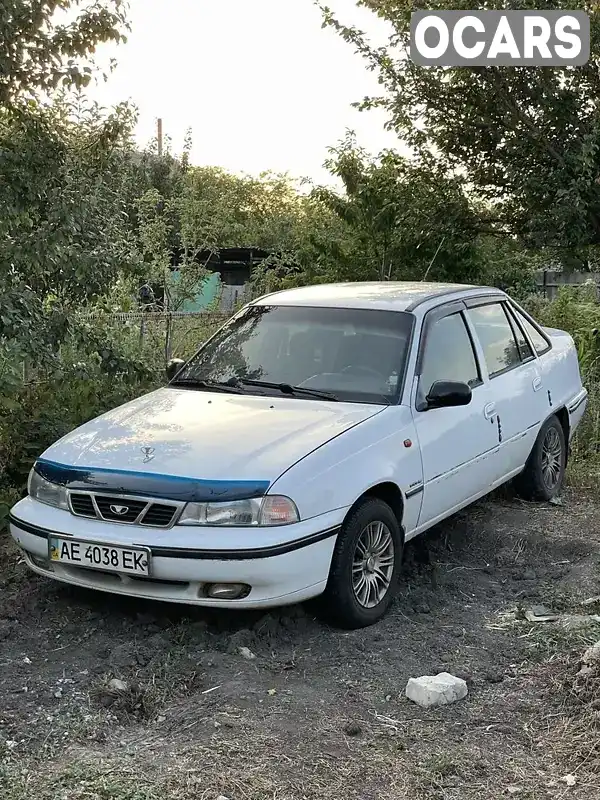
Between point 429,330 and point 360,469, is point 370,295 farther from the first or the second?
point 360,469

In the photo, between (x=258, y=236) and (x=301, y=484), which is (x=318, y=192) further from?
(x=258, y=236)

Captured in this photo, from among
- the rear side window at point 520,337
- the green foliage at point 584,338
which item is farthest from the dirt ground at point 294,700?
the green foliage at point 584,338

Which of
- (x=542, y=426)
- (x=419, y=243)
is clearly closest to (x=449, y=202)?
(x=419, y=243)

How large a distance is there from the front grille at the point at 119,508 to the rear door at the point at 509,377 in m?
2.73

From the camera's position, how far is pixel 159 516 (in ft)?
13.9

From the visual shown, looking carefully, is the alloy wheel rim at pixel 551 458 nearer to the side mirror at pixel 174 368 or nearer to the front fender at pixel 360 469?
the front fender at pixel 360 469

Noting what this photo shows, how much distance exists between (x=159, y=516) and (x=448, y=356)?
2313 mm

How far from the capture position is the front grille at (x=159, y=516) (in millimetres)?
4215

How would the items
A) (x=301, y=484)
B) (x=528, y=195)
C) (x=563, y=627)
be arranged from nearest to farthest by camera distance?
(x=301, y=484) < (x=563, y=627) < (x=528, y=195)

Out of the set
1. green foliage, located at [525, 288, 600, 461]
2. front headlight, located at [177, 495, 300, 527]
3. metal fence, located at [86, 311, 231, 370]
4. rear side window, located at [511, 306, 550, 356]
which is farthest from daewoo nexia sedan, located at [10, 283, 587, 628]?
green foliage, located at [525, 288, 600, 461]

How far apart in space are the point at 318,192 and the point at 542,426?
22.6 ft

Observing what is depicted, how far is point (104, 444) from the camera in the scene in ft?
15.5

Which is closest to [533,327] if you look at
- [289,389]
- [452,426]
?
[452,426]

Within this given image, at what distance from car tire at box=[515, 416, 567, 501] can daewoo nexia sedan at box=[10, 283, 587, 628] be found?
0.32 meters
